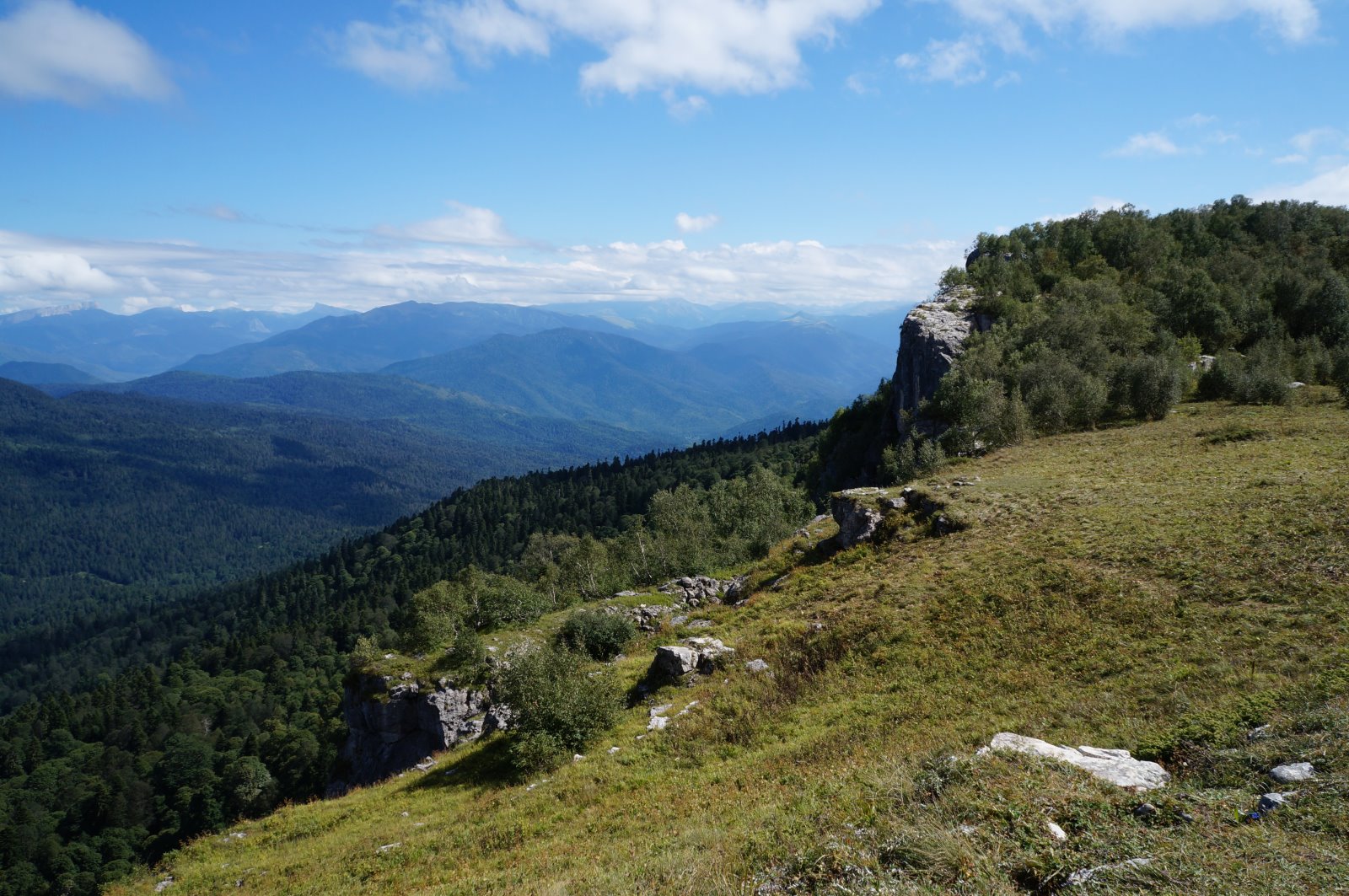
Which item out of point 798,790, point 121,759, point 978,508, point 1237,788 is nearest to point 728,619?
point 978,508

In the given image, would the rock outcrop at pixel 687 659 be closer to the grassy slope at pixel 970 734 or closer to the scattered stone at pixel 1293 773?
the grassy slope at pixel 970 734

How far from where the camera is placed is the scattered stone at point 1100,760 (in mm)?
10797

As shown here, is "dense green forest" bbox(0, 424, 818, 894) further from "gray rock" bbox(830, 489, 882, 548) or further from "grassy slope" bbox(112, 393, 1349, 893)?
"grassy slope" bbox(112, 393, 1349, 893)

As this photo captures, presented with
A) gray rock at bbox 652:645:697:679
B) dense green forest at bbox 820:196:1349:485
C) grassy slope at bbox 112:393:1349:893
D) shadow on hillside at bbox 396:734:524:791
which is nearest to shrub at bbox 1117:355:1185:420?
dense green forest at bbox 820:196:1349:485

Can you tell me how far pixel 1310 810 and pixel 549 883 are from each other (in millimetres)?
12688

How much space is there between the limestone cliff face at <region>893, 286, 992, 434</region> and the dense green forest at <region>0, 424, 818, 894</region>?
2862 centimetres

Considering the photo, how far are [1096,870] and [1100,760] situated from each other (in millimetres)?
4365

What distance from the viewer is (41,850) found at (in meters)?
83.6

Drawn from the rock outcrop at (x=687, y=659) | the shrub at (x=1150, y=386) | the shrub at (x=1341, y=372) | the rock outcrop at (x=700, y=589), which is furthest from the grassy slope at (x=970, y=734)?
the shrub at (x=1341, y=372)

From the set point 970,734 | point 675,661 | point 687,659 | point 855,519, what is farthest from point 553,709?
point 855,519

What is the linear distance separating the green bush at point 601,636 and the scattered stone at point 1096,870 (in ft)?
89.4

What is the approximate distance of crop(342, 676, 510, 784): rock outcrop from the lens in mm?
38781

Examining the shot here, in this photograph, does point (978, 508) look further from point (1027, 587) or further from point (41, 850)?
point (41, 850)

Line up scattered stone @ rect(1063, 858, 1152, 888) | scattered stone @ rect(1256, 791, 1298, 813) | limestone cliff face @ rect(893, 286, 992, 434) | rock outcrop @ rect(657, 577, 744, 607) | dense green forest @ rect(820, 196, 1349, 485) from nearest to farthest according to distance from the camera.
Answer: scattered stone @ rect(1063, 858, 1152, 888)
scattered stone @ rect(1256, 791, 1298, 813)
rock outcrop @ rect(657, 577, 744, 607)
dense green forest @ rect(820, 196, 1349, 485)
limestone cliff face @ rect(893, 286, 992, 434)
